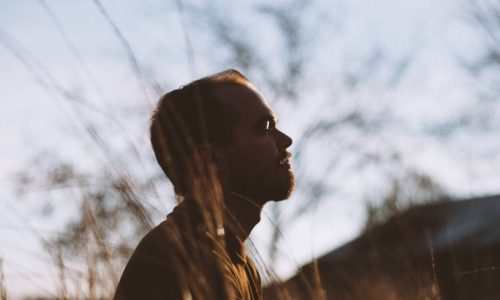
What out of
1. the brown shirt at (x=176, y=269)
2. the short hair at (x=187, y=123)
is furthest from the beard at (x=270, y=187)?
the brown shirt at (x=176, y=269)

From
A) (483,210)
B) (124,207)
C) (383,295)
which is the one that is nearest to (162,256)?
(124,207)

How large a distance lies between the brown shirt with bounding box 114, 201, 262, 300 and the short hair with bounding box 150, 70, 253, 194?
1.16 feet

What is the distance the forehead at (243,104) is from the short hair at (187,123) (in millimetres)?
16

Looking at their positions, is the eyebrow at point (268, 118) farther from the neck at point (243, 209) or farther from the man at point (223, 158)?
the neck at point (243, 209)

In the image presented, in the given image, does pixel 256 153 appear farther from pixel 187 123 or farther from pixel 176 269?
pixel 176 269

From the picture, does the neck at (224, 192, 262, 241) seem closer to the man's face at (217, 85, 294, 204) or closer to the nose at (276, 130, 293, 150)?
the man's face at (217, 85, 294, 204)

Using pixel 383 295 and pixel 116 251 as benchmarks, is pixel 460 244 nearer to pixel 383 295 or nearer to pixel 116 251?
pixel 383 295

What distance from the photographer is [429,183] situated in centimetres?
417

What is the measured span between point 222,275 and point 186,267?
0.09 meters

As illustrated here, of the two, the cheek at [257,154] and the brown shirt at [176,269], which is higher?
the cheek at [257,154]

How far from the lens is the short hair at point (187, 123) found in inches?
75.2

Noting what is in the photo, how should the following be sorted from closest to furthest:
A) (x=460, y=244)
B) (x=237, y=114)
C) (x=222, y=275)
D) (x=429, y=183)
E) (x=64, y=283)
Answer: (x=222, y=275)
(x=64, y=283)
(x=237, y=114)
(x=429, y=183)
(x=460, y=244)

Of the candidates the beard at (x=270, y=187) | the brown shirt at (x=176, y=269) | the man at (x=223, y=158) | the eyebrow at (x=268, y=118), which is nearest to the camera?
the brown shirt at (x=176, y=269)

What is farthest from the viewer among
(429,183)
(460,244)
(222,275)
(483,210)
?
(483,210)
